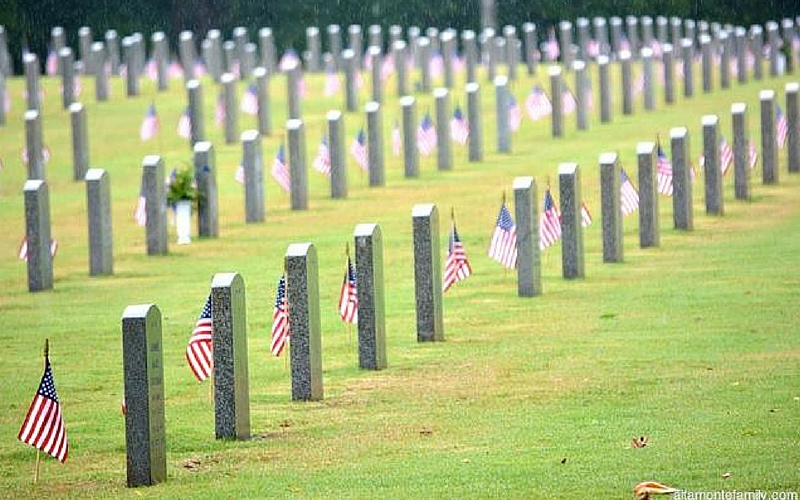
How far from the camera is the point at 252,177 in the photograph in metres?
24.0

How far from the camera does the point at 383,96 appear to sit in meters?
36.0

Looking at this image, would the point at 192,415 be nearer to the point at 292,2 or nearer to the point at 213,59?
the point at 213,59

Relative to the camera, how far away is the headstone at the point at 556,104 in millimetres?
31703

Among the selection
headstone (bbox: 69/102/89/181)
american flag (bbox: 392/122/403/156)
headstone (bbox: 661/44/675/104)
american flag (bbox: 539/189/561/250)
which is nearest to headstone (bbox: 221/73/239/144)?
american flag (bbox: 392/122/403/156)

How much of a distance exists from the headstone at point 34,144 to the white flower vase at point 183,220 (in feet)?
18.4

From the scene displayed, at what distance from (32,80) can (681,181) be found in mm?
17158

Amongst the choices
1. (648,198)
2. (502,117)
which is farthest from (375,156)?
(648,198)

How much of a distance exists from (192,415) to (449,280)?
4.78 meters

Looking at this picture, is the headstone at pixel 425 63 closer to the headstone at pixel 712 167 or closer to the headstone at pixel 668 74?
the headstone at pixel 668 74

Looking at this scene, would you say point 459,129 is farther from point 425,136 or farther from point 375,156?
point 375,156

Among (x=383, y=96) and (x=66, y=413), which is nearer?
(x=66, y=413)

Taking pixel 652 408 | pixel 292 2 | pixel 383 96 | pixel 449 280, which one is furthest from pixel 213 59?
pixel 652 408

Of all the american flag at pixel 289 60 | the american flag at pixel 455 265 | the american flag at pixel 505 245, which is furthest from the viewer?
the american flag at pixel 289 60

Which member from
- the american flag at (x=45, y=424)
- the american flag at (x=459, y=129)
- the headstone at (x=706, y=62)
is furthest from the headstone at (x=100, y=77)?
the american flag at (x=45, y=424)
